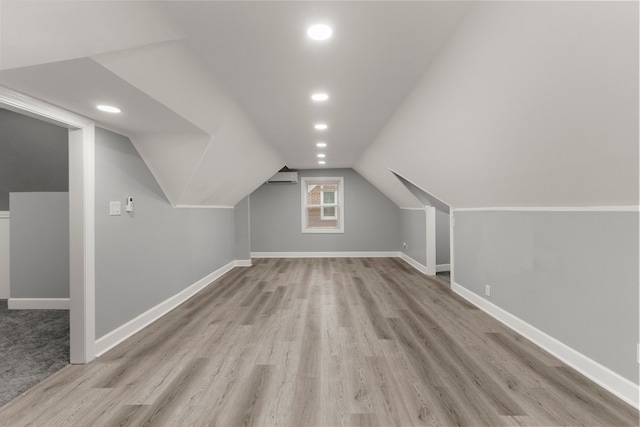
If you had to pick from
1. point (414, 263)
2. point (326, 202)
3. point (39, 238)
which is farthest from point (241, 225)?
point (326, 202)

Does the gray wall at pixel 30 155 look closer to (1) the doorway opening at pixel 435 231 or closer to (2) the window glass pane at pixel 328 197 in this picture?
(1) the doorway opening at pixel 435 231

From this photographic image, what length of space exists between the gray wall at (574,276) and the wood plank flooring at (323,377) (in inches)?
11.2

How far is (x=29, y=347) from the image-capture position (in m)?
2.84

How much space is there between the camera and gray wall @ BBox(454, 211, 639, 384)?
6.46 ft

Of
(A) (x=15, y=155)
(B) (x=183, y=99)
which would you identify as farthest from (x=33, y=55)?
(A) (x=15, y=155)

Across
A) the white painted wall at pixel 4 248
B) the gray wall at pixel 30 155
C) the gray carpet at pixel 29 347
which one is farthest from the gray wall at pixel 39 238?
Answer: the white painted wall at pixel 4 248

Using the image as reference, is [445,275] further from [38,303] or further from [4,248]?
[4,248]

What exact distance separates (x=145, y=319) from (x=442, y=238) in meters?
5.36

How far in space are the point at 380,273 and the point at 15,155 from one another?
5817mm

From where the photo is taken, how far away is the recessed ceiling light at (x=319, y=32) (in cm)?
175

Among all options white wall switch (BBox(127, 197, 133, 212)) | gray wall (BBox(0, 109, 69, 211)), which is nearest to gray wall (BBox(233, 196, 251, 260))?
gray wall (BBox(0, 109, 69, 211))

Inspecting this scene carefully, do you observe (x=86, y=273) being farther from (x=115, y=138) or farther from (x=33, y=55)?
(x=33, y=55)

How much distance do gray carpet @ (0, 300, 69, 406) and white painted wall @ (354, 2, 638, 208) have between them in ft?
12.4

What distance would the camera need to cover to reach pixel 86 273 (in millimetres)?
2586
